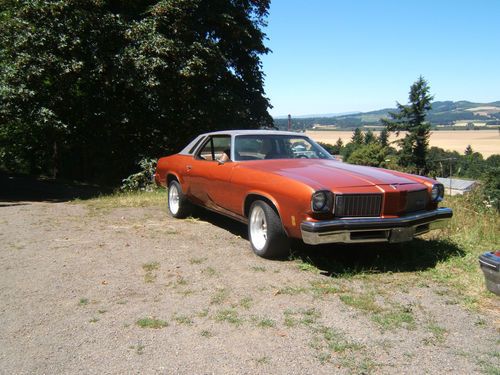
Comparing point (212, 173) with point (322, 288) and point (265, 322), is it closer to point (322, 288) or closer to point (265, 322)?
point (322, 288)

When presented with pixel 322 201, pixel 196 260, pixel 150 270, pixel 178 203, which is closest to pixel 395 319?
pixel 322 201

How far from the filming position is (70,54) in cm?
1305

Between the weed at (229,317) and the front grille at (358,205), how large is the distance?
150 cm

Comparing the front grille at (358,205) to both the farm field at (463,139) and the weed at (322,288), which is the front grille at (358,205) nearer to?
the weed at (322,288)

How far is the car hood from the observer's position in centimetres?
484

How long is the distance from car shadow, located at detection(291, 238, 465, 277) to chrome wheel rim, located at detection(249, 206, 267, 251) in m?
0.40

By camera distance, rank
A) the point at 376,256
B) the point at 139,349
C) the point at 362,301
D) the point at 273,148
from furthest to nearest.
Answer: the point at 273,148 < the point at 376,256 < the point at 362,301 < the point at 139,349

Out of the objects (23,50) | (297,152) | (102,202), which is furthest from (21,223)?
(23,50)

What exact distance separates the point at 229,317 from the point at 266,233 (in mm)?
1593

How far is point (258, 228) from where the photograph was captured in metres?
5.53

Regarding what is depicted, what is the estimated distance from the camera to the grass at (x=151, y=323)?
358cm

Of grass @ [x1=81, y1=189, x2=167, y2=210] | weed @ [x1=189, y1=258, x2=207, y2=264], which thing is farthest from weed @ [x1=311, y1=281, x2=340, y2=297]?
grass @ [x1=81, y1=189, x2=167, y2=210]

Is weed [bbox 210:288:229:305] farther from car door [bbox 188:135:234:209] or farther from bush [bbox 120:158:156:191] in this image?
bush [bbox 120:158:156:191]

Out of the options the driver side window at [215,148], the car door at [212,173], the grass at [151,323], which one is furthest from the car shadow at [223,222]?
the grass at [151,323]
